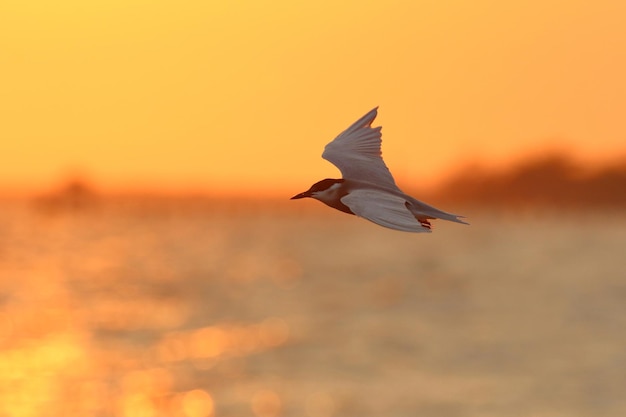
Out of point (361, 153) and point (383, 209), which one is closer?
point (383, 209)

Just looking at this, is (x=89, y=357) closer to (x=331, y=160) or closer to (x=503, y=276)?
(x=503, y=276)

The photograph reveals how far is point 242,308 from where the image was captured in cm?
13512

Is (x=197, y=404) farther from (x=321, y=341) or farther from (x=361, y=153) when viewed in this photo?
(x=361, y=153)

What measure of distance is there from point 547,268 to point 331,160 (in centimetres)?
16856

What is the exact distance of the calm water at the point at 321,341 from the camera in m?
84.1

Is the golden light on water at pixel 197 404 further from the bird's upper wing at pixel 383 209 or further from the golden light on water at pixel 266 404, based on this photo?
the bird's upper wing at pixel 383 209

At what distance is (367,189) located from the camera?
26.3ft

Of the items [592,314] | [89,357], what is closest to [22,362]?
[89,357]

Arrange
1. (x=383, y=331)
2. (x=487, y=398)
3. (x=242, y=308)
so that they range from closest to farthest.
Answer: (x=487, y=398) < (x=383, y=331) < (x=242, y=308)

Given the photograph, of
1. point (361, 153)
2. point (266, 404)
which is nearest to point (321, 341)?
point (266, 404)

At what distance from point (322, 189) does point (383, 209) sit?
71 centimetres

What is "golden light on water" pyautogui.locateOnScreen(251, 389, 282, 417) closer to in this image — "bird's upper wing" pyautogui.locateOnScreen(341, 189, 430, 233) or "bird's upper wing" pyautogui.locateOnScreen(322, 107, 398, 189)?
"bird's upper wing" pyautogui.locateOnScreen(322, 107, 398, 189)

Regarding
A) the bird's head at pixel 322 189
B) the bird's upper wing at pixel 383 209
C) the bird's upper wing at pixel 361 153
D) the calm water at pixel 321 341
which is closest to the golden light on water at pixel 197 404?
the calm water at pixel 321 341

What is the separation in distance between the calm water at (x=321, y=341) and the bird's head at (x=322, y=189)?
7082cm
